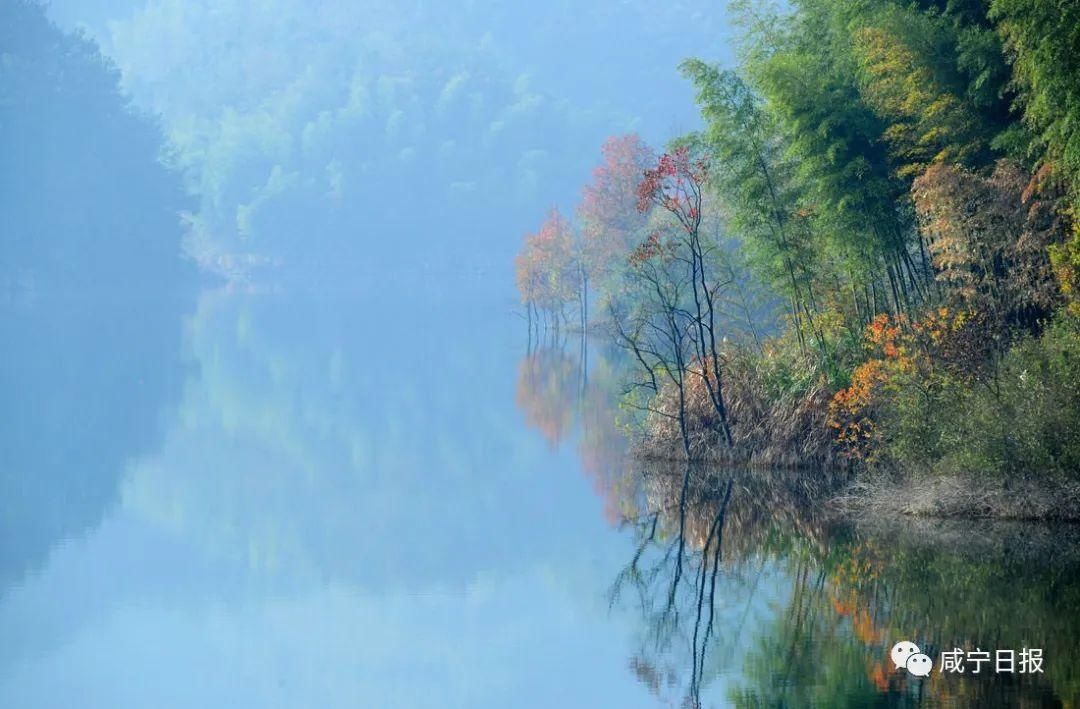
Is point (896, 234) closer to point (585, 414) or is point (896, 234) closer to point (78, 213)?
point (585, 414)

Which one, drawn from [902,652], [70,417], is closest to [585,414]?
[70,417]

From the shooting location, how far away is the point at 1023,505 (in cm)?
1400

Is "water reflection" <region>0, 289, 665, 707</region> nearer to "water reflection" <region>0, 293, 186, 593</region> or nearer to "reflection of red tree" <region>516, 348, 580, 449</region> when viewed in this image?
"water reflection" <region>0, 293, 186, 593</region>

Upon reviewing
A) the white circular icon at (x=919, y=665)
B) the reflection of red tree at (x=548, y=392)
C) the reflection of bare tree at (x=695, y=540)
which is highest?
the reflection of red tree at (x=548, y=392)

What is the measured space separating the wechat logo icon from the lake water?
0.39 ft

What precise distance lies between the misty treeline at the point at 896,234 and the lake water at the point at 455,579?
43.3 inches

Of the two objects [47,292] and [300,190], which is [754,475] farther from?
[300,190]

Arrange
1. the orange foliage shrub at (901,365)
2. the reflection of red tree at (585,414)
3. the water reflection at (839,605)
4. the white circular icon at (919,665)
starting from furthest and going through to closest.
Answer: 1. the reflection of red tree at (585,414)
2. the orange foliage shrub at (901,365)
3. the white circular icon at (919,665)
4. the water reflection at (839,605)

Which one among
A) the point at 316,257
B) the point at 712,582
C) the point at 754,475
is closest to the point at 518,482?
the point at 754,475

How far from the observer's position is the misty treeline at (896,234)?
14.3 m

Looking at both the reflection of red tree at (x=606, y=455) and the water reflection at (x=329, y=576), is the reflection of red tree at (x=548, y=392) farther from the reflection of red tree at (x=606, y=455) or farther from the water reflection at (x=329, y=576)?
the water reflection at (x=329, y=576)

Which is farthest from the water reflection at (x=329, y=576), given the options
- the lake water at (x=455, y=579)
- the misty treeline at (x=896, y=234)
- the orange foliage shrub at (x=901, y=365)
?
the orange foliage shrub at (x=901, y=365)

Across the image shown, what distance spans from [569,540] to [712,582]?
3292 millimetres

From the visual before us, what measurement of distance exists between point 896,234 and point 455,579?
25.2 feet
